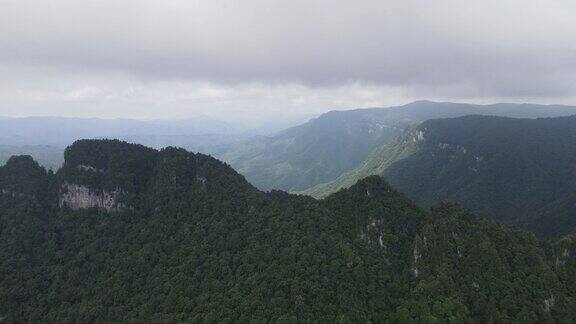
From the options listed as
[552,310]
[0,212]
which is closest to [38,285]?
[0,212]

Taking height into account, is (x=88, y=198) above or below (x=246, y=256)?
above

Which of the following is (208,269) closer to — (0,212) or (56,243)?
(56,243)

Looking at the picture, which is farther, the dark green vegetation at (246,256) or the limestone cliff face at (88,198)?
the limestone cliff face at (88,198)

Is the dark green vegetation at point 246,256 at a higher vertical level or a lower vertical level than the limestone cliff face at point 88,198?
lower

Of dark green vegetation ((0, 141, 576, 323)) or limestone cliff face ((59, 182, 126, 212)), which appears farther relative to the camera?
limestone cliff face ((59, 182, 126, 212))
